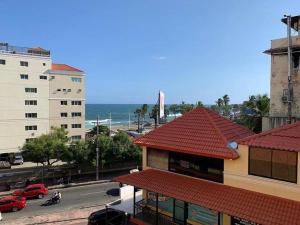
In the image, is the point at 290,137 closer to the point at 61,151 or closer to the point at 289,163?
the point at 289,163

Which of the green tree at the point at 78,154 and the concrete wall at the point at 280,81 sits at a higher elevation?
the concrete wall at the point at 280,81

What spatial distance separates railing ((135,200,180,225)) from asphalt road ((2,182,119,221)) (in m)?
12.4

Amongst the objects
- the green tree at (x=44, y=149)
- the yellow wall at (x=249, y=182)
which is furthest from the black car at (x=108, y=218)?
the green tree at (x=44, y=149)

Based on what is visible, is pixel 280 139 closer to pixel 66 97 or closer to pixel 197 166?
pixel 197 166

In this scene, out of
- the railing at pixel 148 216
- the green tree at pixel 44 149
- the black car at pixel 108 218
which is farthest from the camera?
the green tree at pixel 44 149

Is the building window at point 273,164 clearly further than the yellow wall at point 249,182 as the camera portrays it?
No

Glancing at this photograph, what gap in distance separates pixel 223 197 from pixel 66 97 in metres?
56.4

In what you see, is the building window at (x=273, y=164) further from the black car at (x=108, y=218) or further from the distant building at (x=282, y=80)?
the distant building at (x=282, y=80)

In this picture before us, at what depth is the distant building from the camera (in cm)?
3328

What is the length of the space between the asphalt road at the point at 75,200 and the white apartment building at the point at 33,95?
25516 millimetres

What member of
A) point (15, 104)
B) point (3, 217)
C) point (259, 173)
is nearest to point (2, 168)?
point (15, 104)

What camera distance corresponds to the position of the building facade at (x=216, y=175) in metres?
17.4

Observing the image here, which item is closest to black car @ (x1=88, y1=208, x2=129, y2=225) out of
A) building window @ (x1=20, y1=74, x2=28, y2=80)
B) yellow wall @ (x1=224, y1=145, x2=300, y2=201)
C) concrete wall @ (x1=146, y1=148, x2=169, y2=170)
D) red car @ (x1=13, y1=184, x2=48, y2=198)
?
concrete wall @ (x1=146, y1=148, x2=169, y2=170)

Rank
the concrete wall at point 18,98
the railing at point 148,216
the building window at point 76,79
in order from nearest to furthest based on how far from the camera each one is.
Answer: the railing at point 148,216, the concrete wall at point 18,98, the building window at point 76,79
